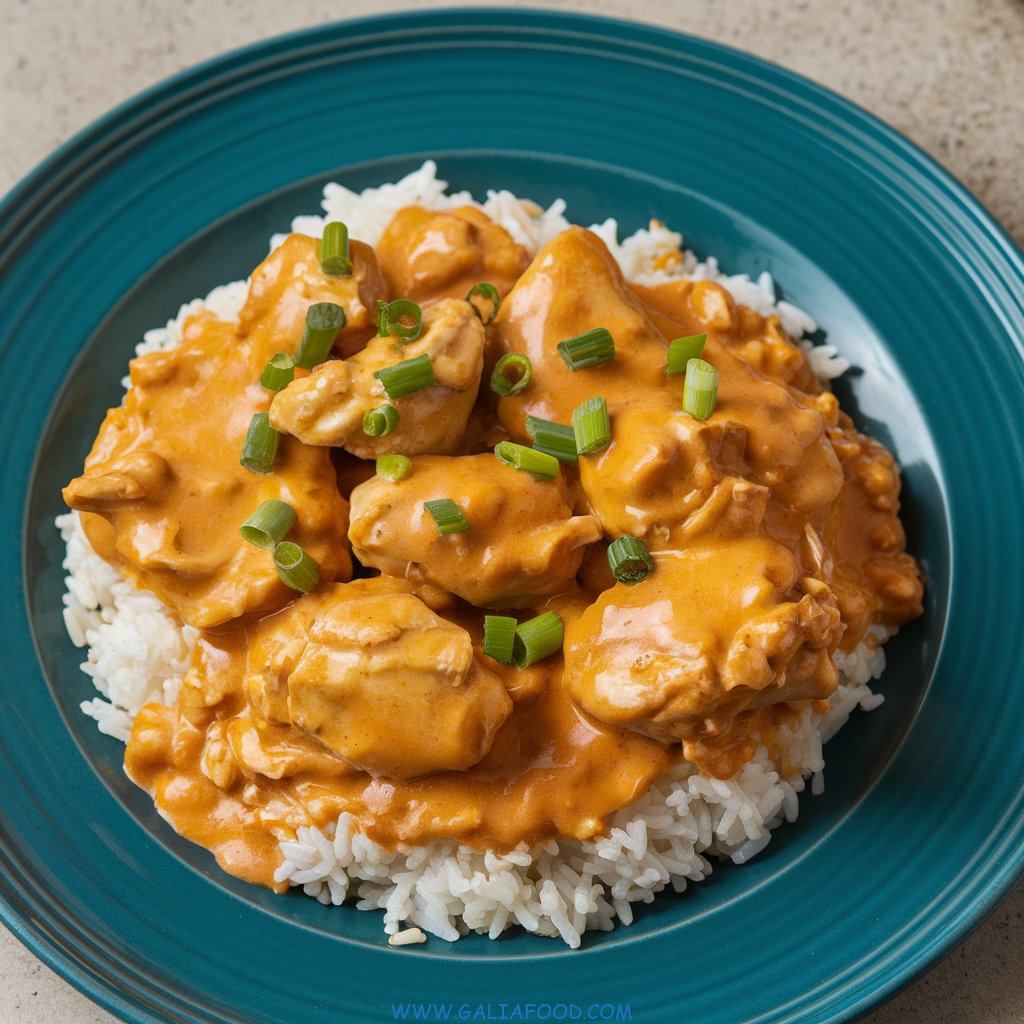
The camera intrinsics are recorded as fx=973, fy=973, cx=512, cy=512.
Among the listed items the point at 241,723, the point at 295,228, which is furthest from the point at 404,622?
Result: the point at 295,228

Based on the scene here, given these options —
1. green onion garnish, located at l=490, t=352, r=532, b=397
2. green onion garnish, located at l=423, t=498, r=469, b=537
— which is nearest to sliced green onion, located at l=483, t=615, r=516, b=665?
green onion garnish, located at l=423, t=498, r=469, b=537

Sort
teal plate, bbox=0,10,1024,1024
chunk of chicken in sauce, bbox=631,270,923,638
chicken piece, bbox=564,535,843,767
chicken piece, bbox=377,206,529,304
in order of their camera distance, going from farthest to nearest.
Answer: chicken piece, bbox=377,206,529,304 < chunk of chicken in sauce, bbox=631,270,923,638 < teal plate, bbox=0,10,1024,1024 < chicken piece, bbox=564,535,843,767

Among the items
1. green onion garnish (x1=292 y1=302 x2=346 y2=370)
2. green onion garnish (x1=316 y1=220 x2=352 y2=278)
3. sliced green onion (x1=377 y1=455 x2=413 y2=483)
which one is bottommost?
sliced green onion (x1=377 y1=455 x2=413 y2=483)

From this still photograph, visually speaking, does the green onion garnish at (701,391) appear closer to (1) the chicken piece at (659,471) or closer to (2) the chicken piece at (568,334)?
(1) the chicken piece at (659,471)

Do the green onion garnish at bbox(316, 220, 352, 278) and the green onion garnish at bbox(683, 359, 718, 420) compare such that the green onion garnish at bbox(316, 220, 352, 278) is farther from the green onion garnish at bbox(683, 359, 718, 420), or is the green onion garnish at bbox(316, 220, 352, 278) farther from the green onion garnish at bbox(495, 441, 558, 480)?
the green onion garnish at bbox(683, 359, 718, 420)

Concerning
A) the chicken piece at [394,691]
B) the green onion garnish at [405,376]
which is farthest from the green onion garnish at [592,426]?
the chicken piece at [394,691]

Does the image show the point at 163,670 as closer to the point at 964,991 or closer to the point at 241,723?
the point at 241,723
